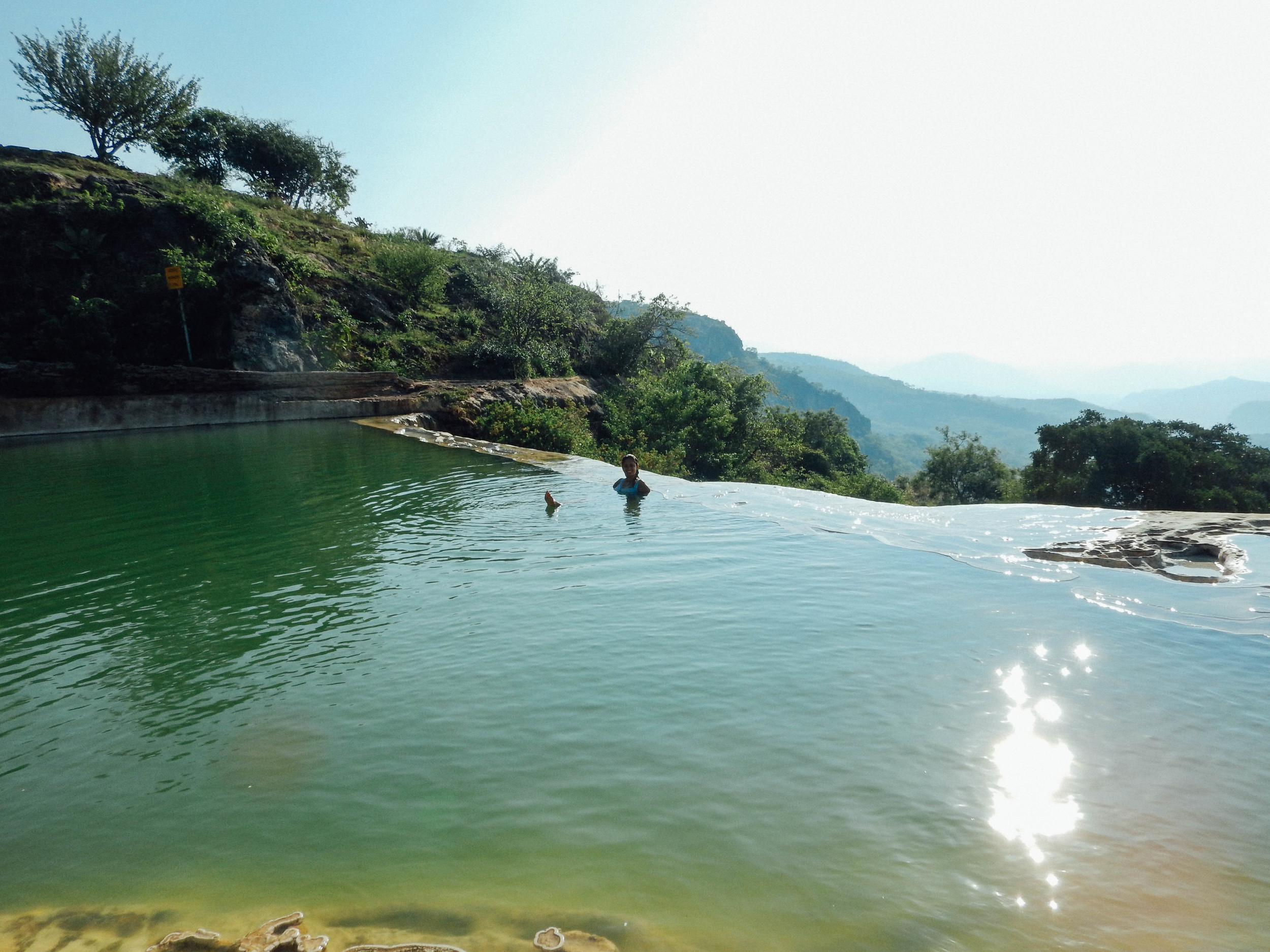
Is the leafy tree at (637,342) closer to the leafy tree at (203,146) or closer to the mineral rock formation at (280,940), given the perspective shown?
the leafy tree at (203,146)

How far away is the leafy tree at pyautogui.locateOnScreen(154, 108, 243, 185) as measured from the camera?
41969mm

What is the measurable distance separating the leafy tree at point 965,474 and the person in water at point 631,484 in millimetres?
46528

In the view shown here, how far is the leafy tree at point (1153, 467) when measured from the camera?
33656 millimetres

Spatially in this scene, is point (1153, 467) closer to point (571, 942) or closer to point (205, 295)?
point (571, 942)

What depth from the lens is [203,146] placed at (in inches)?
1689

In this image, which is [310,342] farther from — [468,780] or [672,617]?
[468,780]

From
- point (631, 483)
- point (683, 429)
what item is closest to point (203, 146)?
point (683, 429)

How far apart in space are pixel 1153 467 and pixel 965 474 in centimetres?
2054

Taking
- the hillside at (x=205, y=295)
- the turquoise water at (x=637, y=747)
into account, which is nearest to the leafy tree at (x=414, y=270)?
the hillside at (x=205, y=295)

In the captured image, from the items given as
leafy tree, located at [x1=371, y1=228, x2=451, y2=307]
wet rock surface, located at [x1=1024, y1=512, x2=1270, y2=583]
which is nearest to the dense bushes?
leafy tree, located at [x1=371, y1=228, x2=451, y2=307]

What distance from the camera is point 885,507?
12.6 metres

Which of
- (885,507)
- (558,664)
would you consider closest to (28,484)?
(558,664)

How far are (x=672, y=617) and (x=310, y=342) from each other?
2473cm

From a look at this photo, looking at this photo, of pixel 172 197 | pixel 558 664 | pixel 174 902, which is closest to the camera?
pixel 174 902
